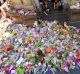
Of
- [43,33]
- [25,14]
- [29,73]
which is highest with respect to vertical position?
[25,14]

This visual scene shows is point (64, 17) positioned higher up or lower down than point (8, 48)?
higher up

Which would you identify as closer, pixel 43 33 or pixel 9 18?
pixel 43 33

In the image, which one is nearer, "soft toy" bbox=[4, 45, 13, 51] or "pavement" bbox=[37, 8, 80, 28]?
"soft toy" bbox=[4, 45, 13, 51]

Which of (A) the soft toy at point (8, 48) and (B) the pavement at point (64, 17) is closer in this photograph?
(A) the soft toy at point (8, 48)

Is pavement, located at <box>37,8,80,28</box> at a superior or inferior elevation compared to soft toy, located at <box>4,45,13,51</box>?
superior

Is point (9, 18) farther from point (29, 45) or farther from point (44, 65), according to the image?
point (44, 65)

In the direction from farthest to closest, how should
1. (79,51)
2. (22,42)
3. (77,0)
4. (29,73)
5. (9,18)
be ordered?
(9,18) → (77,0) → (22,42) → (79,51) → (29,73)

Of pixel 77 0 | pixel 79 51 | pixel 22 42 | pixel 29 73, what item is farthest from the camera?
pixel 77 0

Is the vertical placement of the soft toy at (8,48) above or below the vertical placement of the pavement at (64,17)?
below

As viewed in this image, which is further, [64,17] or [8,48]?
[64,17]

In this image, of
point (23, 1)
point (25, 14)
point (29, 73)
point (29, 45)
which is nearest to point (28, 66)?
point (29, 73)

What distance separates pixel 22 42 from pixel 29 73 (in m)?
1.19

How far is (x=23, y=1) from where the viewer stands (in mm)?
6684

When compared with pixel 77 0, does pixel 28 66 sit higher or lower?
lower
